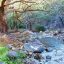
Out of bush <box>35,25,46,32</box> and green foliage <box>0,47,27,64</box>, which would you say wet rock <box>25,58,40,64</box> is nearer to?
green foliage <box>0,47,27,64</box>

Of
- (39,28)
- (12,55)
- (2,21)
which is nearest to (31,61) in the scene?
(12,55)

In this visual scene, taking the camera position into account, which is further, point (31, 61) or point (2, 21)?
point (2, 21)

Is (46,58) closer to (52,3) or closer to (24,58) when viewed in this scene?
(24,58)

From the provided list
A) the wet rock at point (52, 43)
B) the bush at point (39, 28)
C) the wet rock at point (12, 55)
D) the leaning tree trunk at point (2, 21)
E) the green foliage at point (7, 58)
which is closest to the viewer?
the green foliage at point (7, 58)

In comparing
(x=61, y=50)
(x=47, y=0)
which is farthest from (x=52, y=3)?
(x=61, y=50)

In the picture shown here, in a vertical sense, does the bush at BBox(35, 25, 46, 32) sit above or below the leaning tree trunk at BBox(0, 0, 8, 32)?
below

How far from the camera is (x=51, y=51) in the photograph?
12.8 m

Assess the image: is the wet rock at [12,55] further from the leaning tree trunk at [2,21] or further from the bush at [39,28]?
the bush at [39,28]

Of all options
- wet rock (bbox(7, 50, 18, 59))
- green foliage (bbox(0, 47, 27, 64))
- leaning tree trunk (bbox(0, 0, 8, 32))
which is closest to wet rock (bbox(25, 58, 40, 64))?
green foliage (bbox(0, 47, 27, 64))

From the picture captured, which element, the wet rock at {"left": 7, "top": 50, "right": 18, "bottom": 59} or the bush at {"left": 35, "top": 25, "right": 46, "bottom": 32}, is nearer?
the wet rock at {"left": 7, "top": 50, "right": 18, "bottom": 59}

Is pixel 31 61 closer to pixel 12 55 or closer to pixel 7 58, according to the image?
pixel 12 55

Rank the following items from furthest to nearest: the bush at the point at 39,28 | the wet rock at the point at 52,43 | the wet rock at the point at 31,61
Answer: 1. the bush at the point at 39,28
2. the wet rock at the point at 52,43
3. the wet rock at the point at 31,61

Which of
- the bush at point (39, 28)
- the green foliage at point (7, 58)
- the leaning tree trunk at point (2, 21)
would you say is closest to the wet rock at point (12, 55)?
the green foliage at point (7, 58)

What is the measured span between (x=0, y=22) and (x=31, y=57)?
5536 mm
